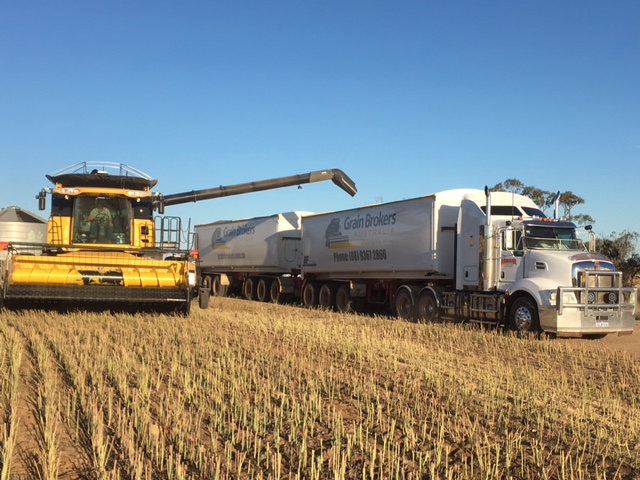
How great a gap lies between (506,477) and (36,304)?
12.6 metres

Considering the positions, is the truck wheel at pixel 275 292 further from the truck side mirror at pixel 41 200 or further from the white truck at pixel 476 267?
the truck side mirror at pixel 41 200

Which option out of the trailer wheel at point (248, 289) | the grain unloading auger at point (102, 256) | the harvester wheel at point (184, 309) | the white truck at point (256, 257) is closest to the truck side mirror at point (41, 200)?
the grain unloading auger at point (102, 256)

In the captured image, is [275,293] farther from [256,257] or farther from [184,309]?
[184,309]

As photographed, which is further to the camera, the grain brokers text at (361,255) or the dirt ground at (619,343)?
the grain brokers text at (361,255)

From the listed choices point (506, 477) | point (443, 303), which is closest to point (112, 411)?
point (506, 477)

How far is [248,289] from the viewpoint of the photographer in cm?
2873

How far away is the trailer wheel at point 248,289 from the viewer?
2844cm

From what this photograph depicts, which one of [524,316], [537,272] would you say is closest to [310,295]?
[524,316]

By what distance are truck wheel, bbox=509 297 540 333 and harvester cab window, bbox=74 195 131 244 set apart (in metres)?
8.68

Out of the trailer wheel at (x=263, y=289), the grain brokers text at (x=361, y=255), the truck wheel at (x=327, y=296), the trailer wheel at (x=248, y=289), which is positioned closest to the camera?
the grain brokers text at (x=361, y=255)

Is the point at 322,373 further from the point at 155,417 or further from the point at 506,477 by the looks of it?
the point at 506,477

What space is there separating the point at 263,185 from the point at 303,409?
810 inches

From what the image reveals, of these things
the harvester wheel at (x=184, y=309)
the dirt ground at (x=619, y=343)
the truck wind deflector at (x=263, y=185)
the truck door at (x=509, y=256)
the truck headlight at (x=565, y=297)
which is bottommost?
the dirt ground at (x=619, y=343)

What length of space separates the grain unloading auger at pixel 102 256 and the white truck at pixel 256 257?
9063 millimetres
